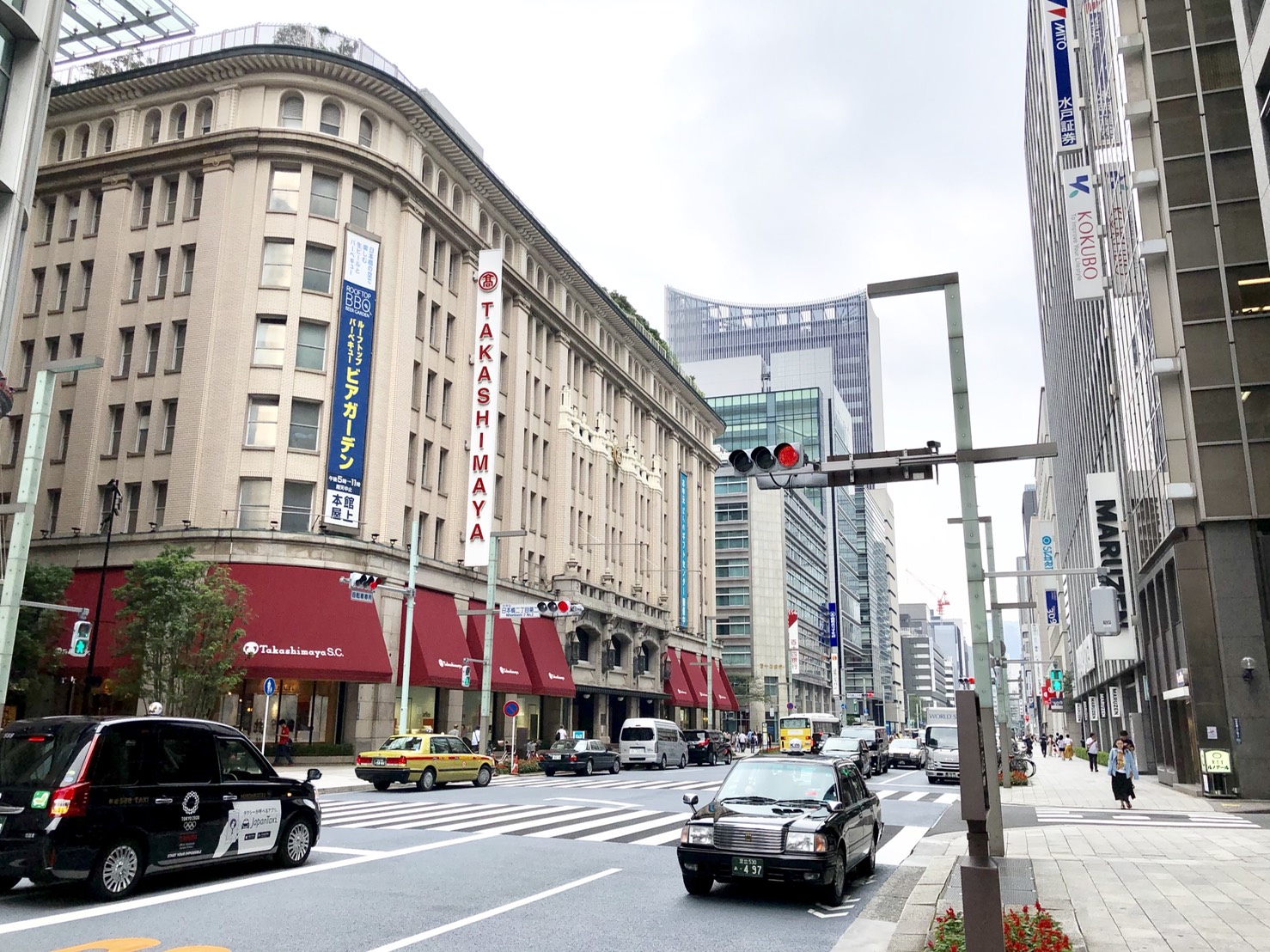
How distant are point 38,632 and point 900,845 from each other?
30.8 metres

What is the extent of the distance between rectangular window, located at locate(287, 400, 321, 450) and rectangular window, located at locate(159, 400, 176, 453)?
15.4ft

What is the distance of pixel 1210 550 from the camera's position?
2758 cm

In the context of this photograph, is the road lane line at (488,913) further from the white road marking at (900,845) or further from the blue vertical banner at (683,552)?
the blue vertical banner at (683,552)

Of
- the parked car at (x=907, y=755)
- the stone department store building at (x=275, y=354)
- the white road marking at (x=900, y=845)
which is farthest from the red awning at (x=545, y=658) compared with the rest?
the white road marking at (x=900, y=845)

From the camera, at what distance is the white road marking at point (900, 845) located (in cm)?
1456

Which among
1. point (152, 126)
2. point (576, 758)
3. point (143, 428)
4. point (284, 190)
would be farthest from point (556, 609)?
point (152, 126)

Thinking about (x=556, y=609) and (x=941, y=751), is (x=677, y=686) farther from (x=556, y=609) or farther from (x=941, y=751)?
(x=556, y=609)

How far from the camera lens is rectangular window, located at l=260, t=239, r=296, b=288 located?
38594mm

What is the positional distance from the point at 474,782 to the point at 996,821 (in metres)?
19.8

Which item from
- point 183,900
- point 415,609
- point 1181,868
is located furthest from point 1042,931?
point 415,609

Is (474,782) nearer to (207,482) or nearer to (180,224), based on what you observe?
(207,482)

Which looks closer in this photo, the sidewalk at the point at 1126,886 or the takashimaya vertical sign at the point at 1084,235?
the sidewalk at the point at 1126,886

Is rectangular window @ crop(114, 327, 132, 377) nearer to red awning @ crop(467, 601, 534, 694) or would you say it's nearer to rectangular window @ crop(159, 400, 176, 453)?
rectangular window @ crop(159, 400, 176, 453)

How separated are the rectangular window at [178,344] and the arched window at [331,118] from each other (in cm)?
995
